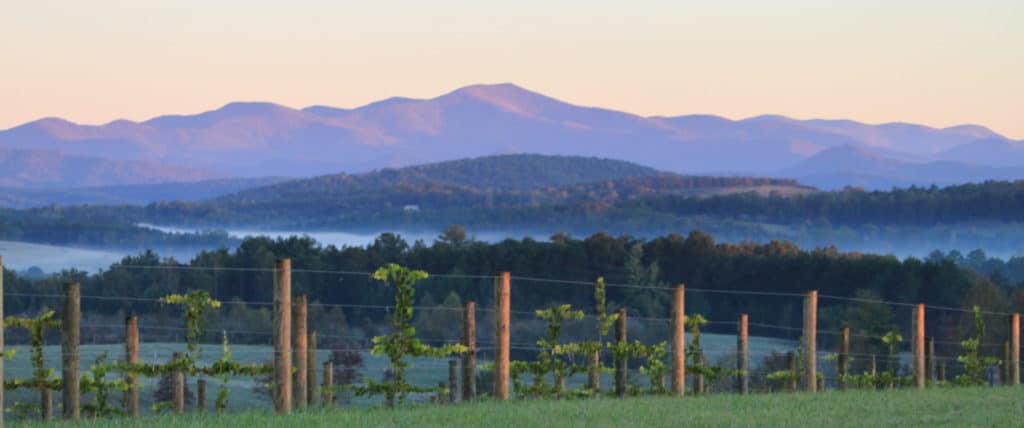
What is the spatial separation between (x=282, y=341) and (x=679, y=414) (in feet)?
11.3

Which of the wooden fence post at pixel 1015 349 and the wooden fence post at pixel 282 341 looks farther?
the wooden fence post at pixel 1015 349

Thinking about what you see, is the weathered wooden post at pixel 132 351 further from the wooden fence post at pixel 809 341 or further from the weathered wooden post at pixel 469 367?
the wooden fence post at pixel 809 341

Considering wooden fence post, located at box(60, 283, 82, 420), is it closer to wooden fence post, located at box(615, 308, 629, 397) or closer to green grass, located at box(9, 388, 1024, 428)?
green grass, located at box(9, 388, 1024, 428)

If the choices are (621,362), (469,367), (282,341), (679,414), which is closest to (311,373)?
(469,367)

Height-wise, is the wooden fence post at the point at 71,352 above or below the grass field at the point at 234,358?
above

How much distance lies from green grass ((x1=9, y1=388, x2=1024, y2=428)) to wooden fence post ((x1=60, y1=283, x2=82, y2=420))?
153cm

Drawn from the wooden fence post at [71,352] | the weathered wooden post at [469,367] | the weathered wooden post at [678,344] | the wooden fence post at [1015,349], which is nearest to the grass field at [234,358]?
the wooden fence post at [1015,349]

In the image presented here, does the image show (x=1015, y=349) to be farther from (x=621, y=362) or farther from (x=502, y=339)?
(x=502, y=339)

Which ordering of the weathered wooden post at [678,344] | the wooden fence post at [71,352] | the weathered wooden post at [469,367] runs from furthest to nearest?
the weathered wooden post at [678,344]
the weathered wooden post at [469,367]
the wooden fence post at [71,352]

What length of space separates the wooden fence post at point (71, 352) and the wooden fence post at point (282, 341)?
5.76 feet

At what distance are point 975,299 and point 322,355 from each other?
105 feet

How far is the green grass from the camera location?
35.1 ft

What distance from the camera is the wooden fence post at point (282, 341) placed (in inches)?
467

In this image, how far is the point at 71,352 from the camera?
40.4 feet
